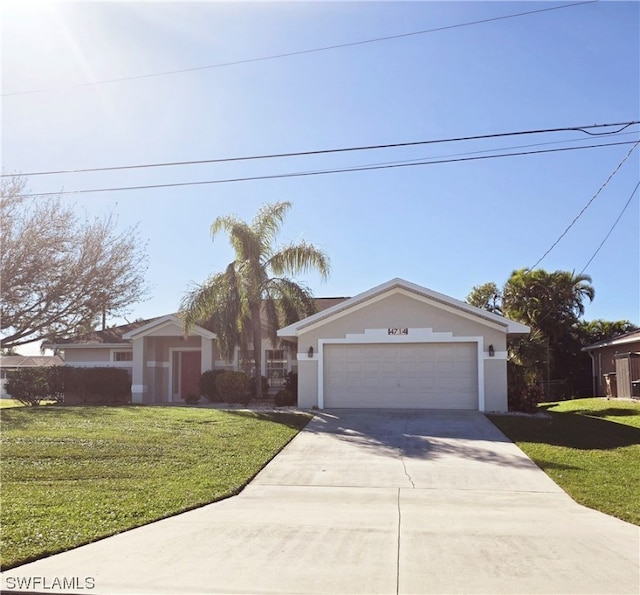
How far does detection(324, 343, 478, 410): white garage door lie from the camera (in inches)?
733

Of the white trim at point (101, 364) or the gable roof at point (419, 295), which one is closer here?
the gable roof at point (419, 295)

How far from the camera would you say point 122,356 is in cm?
2578

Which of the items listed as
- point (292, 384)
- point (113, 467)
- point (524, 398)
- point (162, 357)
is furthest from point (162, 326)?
point (113, 467)

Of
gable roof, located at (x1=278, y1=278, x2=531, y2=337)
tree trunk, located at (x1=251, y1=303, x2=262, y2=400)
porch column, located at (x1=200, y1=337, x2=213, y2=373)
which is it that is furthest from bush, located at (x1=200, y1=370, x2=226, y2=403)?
gable roof, located at (x1=278, y1=278, x2=531, y2=337)

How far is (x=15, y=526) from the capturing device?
7.06m

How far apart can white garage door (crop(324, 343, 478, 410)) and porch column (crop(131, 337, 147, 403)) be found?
330 inches

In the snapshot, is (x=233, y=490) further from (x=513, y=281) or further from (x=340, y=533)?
(x=513, y=281)

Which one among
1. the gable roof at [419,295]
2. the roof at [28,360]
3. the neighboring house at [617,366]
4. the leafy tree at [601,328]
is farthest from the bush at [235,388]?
the roof at [28,360]

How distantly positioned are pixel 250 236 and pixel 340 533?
51.8 feet

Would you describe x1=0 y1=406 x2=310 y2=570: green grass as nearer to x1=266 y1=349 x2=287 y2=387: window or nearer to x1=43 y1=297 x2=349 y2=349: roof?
x1=43 y1=297 x2=349 y2=349: roof

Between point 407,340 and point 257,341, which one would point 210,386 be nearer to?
point 257,341

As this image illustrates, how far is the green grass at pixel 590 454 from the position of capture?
8779 mm

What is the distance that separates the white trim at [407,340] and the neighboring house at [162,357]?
471 cm

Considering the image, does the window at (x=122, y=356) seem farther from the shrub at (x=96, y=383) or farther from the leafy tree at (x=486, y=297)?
the leafy tree at (x=486, y=297)
